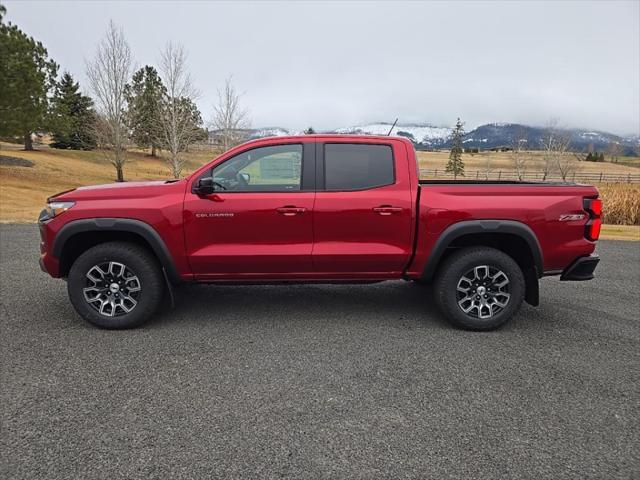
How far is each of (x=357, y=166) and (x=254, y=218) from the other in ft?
3.66

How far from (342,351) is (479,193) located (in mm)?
1963

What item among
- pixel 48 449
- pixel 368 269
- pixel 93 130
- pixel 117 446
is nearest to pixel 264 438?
pixel 117 446

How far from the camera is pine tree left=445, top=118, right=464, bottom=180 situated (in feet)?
182

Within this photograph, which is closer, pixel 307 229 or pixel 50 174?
pixel 307 229

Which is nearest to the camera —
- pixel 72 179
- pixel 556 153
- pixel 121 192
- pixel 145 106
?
pixel 121 192

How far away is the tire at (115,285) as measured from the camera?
4.01m

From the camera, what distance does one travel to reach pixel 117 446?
2438mm

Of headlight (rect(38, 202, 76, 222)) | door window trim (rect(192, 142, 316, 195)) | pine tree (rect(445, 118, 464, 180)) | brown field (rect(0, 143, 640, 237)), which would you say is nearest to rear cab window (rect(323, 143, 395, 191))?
door window trim (rect(192, 142, 316, 195))

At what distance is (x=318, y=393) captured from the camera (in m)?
3.02

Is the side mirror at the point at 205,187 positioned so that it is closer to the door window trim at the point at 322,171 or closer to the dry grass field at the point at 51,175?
the door window trim at the point at 322,171

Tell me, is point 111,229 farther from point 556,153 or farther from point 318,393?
point 556,153

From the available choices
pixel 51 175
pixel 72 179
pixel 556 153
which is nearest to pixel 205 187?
pixel 72 179

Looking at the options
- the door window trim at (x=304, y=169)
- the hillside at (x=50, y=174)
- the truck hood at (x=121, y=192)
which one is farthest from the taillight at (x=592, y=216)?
the hillside at (x=50, y=174)

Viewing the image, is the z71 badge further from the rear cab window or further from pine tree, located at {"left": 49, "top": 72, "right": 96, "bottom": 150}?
pine tree, located at {"left": 49, "top": 72, "right": 96, "bottom": 150}
